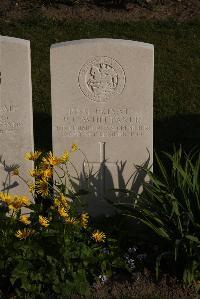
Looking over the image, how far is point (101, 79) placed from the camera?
493 centimetres

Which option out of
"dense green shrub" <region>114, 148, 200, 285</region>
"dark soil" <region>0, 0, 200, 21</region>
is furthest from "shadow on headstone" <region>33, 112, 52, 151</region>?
"dark soil" <region>0, 0, 200, 21</region>

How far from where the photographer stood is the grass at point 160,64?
7203 millimetres

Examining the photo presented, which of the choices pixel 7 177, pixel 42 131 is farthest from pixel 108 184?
pixel 42 131

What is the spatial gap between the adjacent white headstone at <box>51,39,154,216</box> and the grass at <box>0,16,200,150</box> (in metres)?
1.79

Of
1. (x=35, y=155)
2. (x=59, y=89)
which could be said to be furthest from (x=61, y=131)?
(x=35, y=155)

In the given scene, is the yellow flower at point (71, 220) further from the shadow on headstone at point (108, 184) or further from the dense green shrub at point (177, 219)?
the shadow on headstone at point (108, 184)

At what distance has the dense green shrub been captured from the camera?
13.8ft

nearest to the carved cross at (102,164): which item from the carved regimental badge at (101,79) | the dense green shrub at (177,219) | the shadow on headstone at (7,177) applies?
the carved regimental badge at (101,79)

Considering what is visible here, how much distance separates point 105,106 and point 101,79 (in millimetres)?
231

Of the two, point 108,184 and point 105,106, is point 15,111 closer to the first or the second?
point 105,106

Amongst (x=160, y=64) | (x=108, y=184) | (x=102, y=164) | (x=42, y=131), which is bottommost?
(x=108, y=184)

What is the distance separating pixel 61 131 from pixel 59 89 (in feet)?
1.21

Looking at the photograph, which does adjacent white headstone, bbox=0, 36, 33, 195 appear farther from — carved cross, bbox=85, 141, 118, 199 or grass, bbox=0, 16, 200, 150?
grass, bbox=0, 16, 200, 150

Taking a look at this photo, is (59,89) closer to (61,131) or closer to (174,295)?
(61,131)
